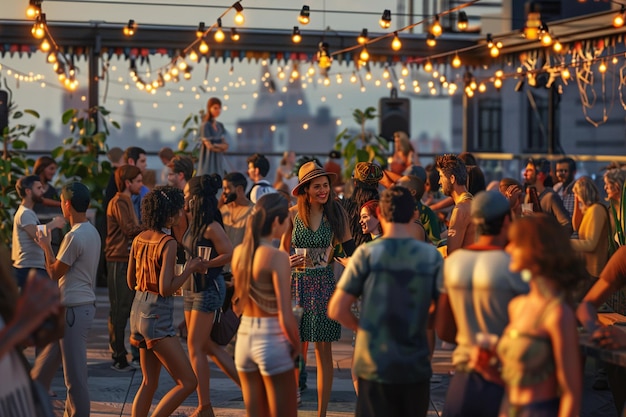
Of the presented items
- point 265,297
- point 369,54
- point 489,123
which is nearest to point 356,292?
point 265,297

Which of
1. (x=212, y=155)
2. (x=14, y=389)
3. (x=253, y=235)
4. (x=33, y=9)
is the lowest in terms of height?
(x=14, y=389)

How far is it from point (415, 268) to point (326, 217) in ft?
7.78

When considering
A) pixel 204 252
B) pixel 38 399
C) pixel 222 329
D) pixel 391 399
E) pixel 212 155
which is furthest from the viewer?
pixel 212 155

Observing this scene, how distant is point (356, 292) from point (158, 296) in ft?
6.41

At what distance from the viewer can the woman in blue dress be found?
12836 mm

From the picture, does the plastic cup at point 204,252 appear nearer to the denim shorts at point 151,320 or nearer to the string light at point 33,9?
the denim shorts at point 151,320

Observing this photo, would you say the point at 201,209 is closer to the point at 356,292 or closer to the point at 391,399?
the point at 356,292

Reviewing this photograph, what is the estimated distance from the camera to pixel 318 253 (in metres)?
6.52

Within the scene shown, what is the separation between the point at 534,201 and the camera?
8.07 m

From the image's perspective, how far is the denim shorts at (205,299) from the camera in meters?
6.39

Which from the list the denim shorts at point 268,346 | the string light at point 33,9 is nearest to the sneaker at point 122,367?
the denim shorts at point 268,346

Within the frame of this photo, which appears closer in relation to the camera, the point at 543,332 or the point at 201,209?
the point at 543,332

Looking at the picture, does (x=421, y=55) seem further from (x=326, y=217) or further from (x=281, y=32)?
(x=326, y=217)

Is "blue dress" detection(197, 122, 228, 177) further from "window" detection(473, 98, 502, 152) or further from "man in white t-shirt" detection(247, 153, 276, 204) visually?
"window" detection(473, 98, 502, 152)
